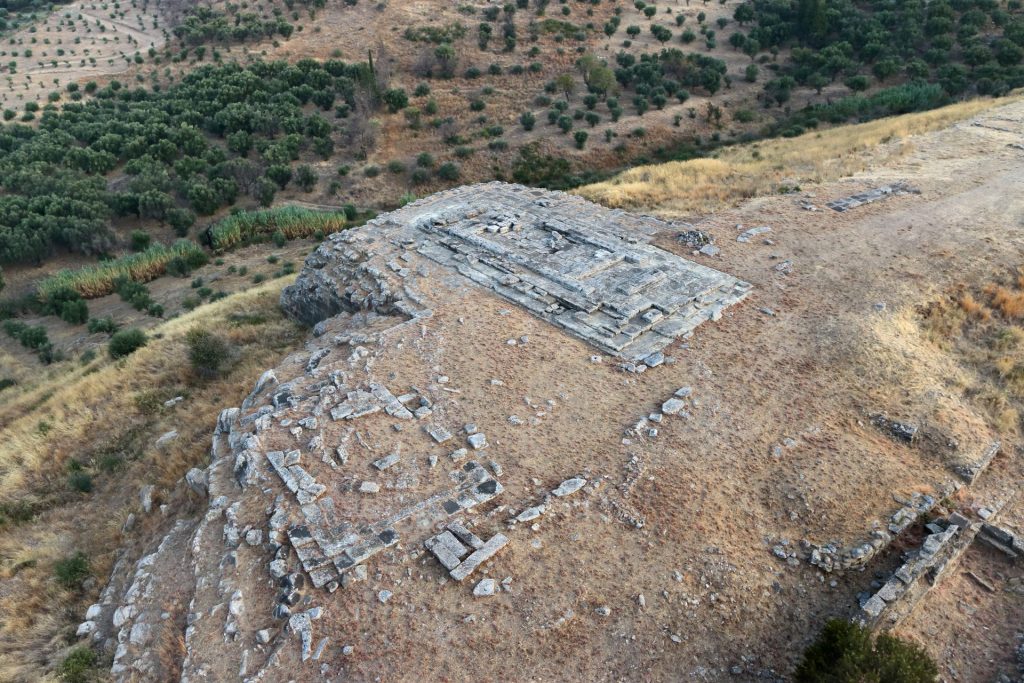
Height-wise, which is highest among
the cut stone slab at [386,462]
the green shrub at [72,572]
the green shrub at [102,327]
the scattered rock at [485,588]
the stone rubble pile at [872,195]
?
the cut stone slab at [386,462]

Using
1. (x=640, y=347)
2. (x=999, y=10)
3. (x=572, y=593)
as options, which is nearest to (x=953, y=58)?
(x=999, y=10)

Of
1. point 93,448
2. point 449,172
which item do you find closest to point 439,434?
point 93,448

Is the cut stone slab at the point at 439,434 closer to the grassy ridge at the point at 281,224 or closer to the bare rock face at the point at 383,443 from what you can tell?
the bare rock face at the point at 383,443

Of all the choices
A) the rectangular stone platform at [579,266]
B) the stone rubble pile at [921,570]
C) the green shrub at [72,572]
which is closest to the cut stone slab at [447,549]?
the stone rubble pile at [921,570]

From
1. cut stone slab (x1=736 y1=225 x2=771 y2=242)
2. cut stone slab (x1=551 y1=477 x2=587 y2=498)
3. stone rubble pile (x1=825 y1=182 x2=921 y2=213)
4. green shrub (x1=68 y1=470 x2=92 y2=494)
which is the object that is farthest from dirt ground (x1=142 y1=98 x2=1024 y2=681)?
green shrub (x1=68 y1=470 x2=92 y2=494)

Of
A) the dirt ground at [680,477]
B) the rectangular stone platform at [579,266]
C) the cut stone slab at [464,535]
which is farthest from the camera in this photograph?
the rectangular stone platform at [579,266]

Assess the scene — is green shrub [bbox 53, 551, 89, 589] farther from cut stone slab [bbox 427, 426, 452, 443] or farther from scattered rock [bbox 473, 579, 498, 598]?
scattered rock [bbox 473, 579, 498, 598]

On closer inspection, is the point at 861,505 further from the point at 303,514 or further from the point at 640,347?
the point at 303,514
